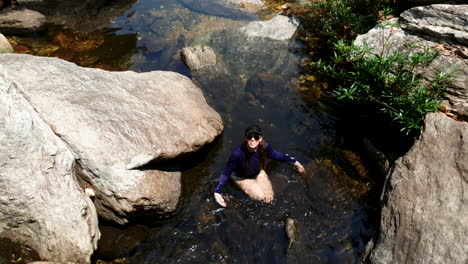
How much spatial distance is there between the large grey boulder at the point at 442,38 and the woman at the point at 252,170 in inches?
135

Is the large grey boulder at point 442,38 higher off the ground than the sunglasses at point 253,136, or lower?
higher

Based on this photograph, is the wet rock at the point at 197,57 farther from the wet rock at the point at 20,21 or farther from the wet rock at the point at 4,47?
the wet rock at the point at 20,21

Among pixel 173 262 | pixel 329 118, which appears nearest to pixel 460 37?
pixel 329 118

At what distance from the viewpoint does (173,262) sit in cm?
577

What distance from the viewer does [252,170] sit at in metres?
6.80

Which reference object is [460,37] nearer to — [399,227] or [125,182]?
[399,227]

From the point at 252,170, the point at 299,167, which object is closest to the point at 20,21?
the point at 252,170

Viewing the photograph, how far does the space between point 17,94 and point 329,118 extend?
6726 mm

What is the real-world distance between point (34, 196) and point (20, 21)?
9472 mm

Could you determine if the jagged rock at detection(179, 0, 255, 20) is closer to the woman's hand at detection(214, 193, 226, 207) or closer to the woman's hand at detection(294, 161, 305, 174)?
the woman's hand at detection(294, 161, 305, 174)

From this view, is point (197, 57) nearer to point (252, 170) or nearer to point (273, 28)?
point (273, 28)

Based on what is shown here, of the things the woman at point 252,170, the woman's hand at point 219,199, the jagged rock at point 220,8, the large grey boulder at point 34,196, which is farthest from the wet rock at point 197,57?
the large grey boulder at point 34,196

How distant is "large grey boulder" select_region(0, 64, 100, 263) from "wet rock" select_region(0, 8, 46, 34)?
25.8 ft

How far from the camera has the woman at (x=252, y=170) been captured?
6.43 meters
